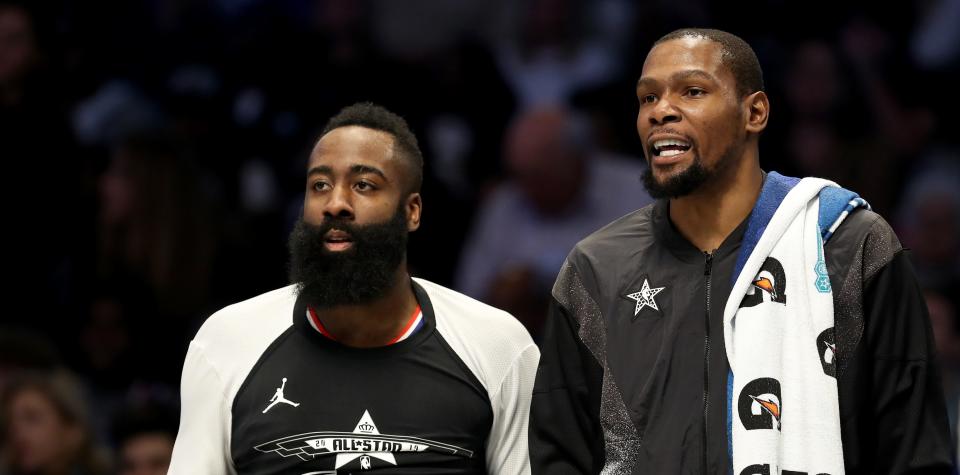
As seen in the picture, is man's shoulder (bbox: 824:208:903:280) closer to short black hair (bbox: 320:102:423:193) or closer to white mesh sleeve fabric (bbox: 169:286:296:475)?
short black hair (bbox: 320:102:423:193)

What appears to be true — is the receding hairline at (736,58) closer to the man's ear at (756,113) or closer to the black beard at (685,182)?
the man's ear at (756,113)

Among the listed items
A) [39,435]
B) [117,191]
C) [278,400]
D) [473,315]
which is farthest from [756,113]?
[117,191]

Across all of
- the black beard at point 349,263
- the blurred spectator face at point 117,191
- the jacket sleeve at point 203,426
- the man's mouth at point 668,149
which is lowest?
the jacket sleeve at point 203,426

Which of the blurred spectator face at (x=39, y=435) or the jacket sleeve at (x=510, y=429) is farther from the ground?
the blurred spectator face at (x=39, y=435)

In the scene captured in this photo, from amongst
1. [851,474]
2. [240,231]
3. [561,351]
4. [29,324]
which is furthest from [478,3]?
[851,474]

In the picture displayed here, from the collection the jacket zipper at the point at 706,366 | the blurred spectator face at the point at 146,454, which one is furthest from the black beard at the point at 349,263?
the blurred spectator face at the point at 146,454

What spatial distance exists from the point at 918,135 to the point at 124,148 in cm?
342

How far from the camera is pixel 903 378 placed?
263cm

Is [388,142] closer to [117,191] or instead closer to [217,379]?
[217,379]

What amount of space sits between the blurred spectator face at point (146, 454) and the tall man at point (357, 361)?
2.28 m

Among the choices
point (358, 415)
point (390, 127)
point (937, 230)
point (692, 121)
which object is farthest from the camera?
point (937, 230)

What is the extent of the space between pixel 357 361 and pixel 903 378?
4.09ft

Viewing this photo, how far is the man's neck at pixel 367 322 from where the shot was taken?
324 cm

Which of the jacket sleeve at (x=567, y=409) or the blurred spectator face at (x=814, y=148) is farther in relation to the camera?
the blurred spectator face at (x=814, y=148)
